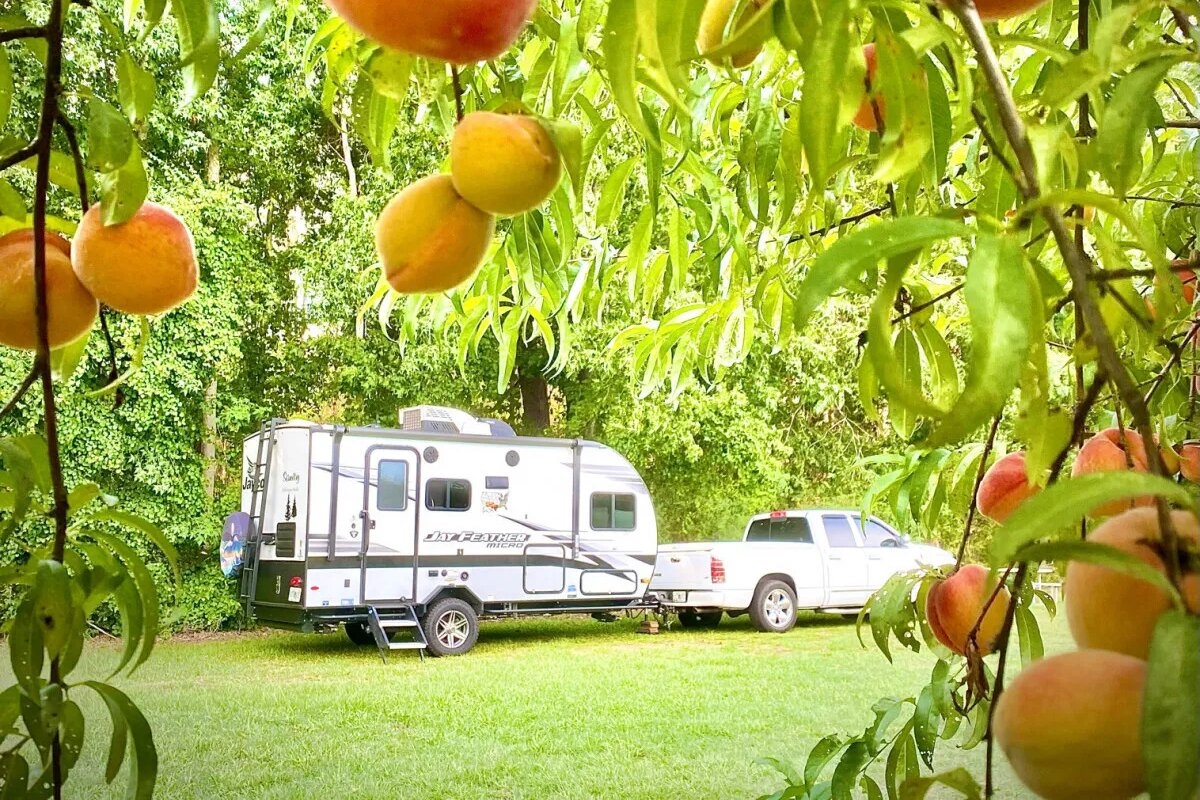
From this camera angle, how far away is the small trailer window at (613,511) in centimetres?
406

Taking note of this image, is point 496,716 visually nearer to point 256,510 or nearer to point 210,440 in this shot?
point 256,510

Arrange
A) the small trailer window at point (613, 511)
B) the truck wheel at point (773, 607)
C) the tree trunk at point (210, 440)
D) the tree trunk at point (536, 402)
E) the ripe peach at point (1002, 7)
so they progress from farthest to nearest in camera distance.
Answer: the tree trunk at point (536, 402) < the truck wheel at point (773, 607) < the small trailer window at point (613, 511) < the tree trunk at point (210, 440) < the ripe peach at point (1002, 7)

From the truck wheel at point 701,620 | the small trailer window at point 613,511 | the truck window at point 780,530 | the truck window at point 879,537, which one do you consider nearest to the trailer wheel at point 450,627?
the small trailer window at point 613,511

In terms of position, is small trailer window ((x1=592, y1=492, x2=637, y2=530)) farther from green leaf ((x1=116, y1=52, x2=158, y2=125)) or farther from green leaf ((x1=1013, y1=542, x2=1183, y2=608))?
green leaf ((x1=1013, y1=542, x2=1183, y2=608))

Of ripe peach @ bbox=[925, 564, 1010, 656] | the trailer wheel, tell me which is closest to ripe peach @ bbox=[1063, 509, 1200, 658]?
ripe peach @ bbox=[925, 564, 1010, 656]

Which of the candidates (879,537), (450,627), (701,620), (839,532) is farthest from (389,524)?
(879,537)

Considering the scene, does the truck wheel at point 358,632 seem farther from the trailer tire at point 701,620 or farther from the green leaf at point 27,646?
the green leaf at point 27,646

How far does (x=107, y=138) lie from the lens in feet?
0.79

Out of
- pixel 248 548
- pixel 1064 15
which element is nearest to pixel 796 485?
pixel 248 548

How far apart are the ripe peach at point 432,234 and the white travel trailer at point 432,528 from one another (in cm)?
329

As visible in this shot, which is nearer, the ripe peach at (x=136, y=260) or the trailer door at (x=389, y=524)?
the ripe peach at (x=136, y=260)

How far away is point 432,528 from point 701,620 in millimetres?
1870

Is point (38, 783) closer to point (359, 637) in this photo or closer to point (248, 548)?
point (248, 548)

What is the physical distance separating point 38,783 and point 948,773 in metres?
0.23
